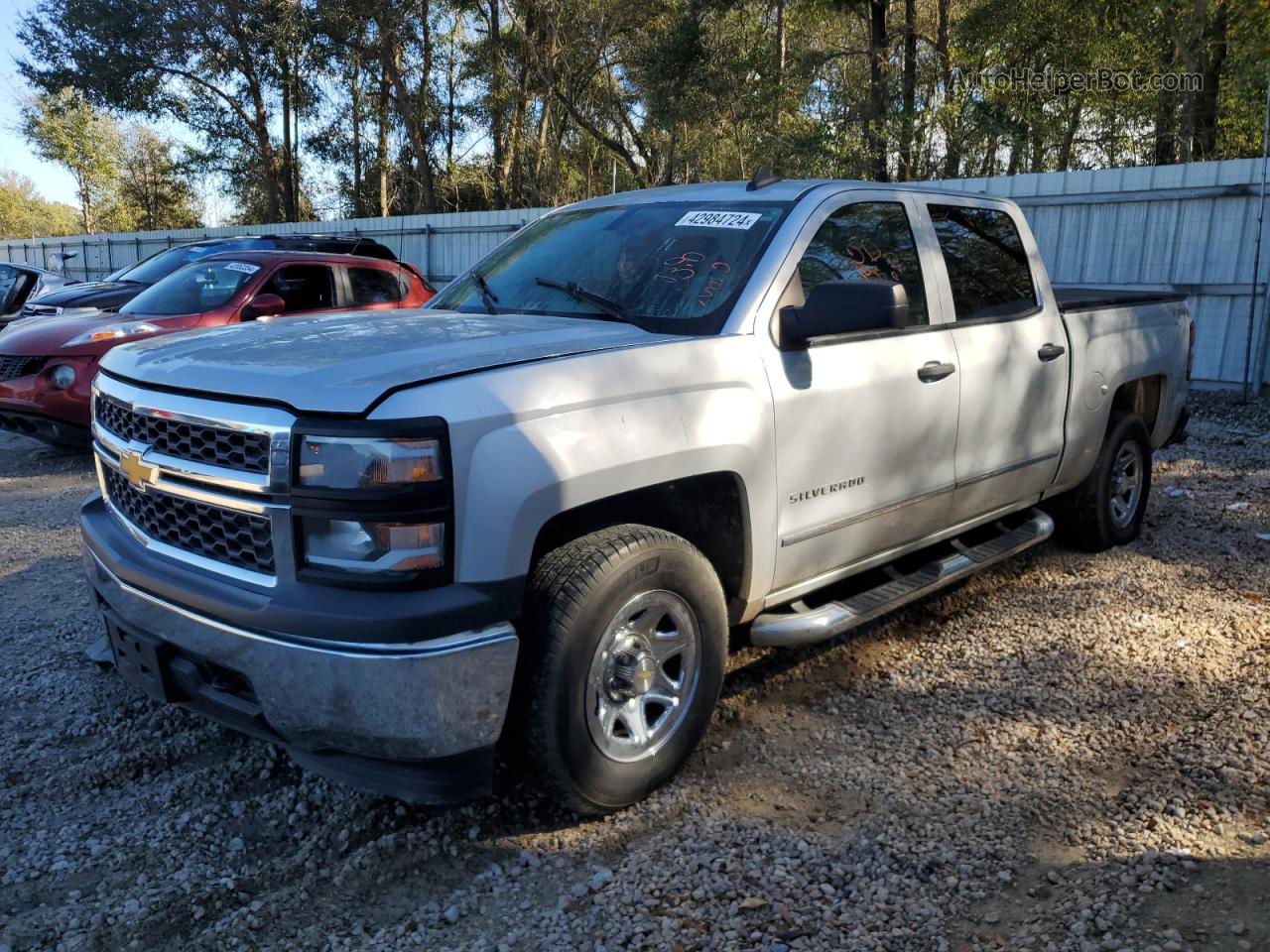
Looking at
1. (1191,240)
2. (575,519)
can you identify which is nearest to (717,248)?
(575,519)

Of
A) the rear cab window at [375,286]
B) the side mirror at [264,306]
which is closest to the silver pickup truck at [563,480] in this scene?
the side mirror at [264,306]

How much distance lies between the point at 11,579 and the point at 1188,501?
7081mm

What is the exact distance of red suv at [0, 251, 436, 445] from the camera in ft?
25.3

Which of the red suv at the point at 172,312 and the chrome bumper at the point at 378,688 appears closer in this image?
the chrome bumper at the point at 378,688

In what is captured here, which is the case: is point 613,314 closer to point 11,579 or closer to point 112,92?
point 11,579

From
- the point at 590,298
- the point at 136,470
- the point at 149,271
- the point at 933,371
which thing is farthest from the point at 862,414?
the point at 149,271

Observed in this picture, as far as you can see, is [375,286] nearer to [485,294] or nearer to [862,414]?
[485,294]

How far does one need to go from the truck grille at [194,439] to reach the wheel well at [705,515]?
3.22ft

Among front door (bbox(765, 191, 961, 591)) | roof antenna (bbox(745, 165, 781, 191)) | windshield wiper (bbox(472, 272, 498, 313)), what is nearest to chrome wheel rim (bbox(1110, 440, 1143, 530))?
front door (bbox(765, 191, 961, 591))

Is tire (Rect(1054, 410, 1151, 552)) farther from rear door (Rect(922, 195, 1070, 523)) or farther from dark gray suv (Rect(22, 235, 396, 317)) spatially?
dark gray suv (Rect(22, 235, 396, 317))

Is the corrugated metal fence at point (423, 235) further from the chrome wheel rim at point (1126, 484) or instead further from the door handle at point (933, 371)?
the door handle at point (933, 371)

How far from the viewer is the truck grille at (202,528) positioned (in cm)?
264

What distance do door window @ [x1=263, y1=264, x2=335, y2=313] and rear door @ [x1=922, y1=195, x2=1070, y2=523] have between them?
614 cm

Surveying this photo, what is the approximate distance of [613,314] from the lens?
3.54 m
